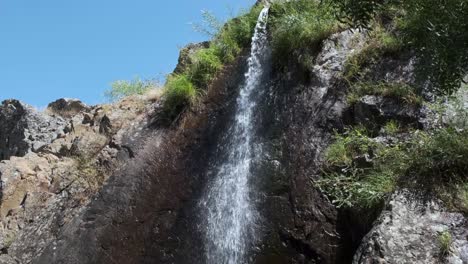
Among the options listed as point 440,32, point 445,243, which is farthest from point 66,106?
point 440,32

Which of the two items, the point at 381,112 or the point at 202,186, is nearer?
the point at 381,112

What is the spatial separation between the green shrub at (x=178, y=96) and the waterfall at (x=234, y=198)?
4.37 feet

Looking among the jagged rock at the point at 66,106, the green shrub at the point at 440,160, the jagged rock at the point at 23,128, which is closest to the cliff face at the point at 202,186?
the green shrub at the point at 440,160

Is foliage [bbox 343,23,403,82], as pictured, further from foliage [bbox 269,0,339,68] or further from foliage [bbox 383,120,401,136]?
foliage [bbox 383,120,401,136]

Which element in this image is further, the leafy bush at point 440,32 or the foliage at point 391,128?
the foliage at point 391,128

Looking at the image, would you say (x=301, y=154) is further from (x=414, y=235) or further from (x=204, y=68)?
(x=204, y=68)

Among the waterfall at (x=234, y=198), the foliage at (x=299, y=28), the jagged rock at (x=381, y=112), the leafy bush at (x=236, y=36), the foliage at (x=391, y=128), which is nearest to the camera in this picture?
the foliage at (x=391, y=128)

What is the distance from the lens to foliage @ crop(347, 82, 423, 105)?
336 inches

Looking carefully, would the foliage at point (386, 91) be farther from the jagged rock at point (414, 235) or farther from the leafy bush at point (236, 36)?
the leafy bush at point (236, 36)

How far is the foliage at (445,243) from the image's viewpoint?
5.69 m

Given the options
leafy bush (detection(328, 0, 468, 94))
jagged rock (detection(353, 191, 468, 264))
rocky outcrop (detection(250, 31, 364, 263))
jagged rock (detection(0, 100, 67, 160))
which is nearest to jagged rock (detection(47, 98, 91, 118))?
jagged rock (detection(0, 100, 67, 160))

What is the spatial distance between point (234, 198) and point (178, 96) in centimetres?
346

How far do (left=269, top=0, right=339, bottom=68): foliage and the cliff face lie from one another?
279 millimetres

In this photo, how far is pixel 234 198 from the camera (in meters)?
9.52
